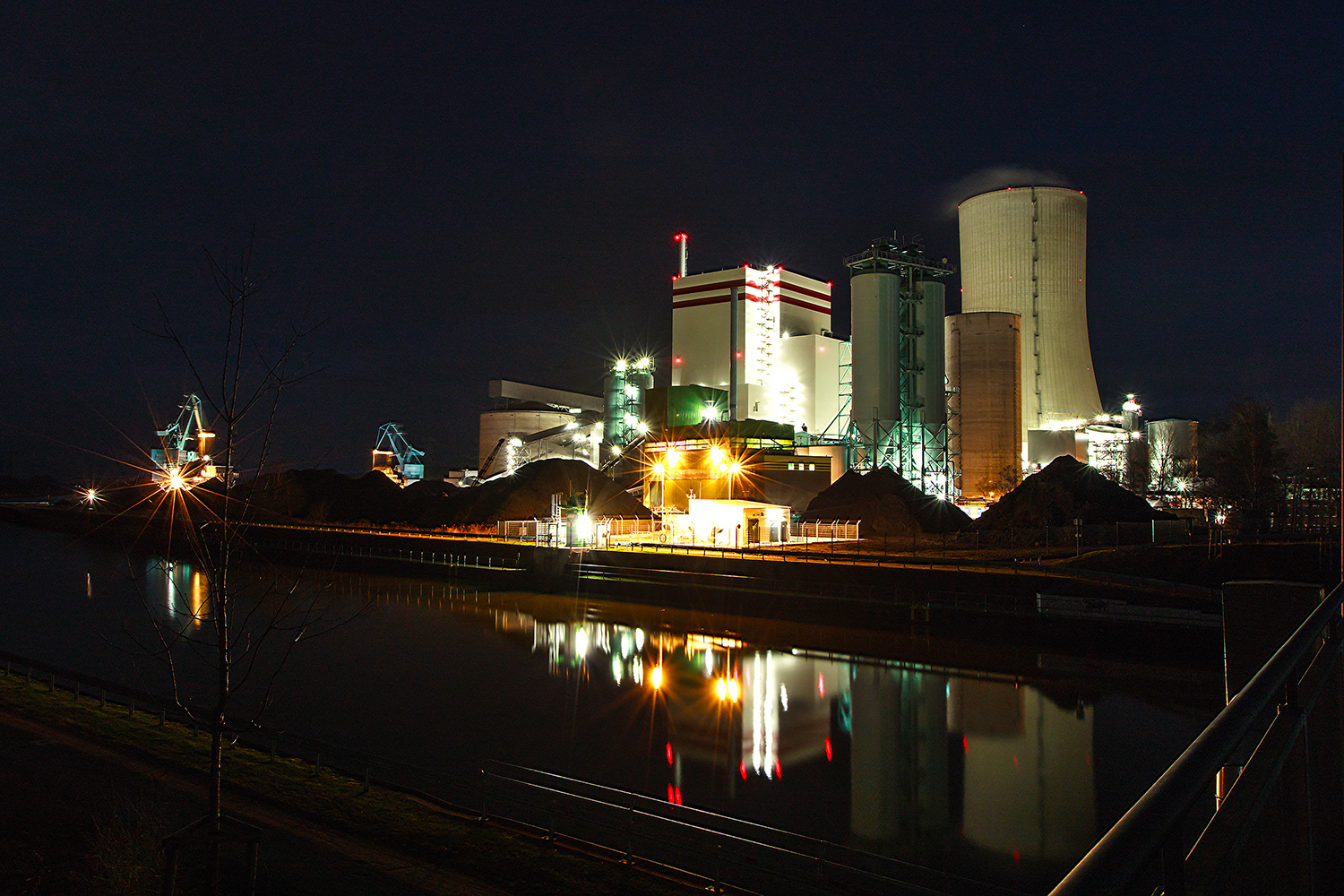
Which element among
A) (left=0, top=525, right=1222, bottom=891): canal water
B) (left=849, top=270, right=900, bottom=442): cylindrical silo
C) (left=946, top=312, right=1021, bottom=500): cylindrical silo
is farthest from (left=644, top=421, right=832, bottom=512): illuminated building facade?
(left=0, top=525, right=1222, bottom=891): canal water

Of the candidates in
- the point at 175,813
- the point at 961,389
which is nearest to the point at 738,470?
the point at 961,389

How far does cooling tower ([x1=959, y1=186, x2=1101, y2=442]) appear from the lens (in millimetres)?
51969

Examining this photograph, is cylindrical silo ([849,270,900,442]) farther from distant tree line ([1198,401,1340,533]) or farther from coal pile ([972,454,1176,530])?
distant tree line ([1198,401,1340,533])

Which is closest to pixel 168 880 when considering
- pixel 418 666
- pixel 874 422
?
pixel 418 666

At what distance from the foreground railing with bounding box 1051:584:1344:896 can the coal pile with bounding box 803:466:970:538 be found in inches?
1544

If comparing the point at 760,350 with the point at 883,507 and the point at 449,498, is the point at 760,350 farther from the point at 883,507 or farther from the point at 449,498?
the point at 449,498

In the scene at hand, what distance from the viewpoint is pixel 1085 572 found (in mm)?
24891

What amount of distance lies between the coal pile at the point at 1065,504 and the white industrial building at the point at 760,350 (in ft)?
82.6

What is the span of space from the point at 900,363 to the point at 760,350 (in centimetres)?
1408

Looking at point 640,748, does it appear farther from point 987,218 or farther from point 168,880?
point 987,218

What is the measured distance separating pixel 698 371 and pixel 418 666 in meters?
46.4

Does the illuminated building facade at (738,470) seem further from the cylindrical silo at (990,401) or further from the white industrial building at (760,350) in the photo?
the cylindrical silo at (990,401)

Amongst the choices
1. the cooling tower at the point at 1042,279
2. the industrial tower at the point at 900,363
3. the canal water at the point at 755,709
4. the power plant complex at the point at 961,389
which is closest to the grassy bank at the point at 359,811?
Result: the canal water at the point at 755,709

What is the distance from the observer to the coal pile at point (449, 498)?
174ft
